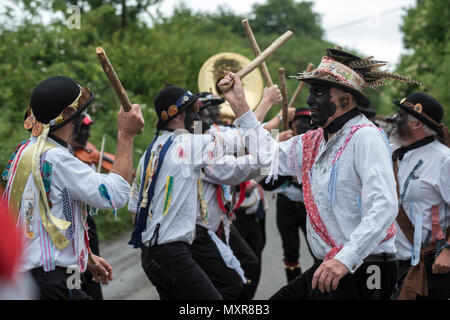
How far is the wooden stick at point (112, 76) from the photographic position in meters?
3.09

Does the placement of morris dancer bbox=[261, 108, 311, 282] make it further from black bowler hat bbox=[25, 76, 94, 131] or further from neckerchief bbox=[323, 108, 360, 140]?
black bowler hat bbox=[25, 76, 94, 131]

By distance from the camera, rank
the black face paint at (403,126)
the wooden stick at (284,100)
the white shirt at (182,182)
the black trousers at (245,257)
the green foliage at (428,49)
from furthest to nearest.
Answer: the green foliage at (428,49) → the black trousers at (245,257) → the black face paint at (403,126) → the wooden stick at (284,100) → the white shirt at (182,182)

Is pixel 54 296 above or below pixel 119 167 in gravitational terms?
below

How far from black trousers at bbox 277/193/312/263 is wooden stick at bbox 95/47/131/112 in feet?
13.6

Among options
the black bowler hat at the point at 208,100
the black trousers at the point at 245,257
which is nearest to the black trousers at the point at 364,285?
the black trousers at the point at 245,257

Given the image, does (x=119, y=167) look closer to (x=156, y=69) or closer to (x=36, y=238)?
(x=36, y=238)

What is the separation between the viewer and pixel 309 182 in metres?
3.56

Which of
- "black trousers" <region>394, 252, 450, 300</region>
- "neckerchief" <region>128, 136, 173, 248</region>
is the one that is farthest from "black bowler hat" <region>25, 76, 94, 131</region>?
"black trousers" <region>394, 252, 450, 300</region>

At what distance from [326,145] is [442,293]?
1951 millimetres

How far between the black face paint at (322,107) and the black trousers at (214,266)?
181cm

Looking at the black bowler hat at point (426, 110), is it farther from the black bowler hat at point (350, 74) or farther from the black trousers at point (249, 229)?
the black trousers at point (249, 229)

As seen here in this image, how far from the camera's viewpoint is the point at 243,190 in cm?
621
